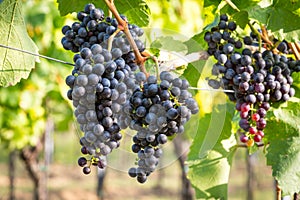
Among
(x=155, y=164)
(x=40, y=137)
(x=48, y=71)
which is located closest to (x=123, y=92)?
(x=155, y=164)

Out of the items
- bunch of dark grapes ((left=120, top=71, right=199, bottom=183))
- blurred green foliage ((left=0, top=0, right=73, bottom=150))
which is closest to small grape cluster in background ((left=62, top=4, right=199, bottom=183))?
bunch of dark grapes ((left=120, top=71, right=199, bottom=183))

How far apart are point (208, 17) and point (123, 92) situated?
40.4 inches

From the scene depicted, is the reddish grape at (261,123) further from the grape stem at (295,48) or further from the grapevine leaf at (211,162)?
the grapevine leaf at (211,162)

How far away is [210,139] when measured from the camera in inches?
81.7

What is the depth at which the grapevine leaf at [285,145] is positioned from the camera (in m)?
1.73

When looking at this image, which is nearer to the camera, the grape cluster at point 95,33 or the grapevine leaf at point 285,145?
the grape cluster at point 95,33

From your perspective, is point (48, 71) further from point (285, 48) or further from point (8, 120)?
point (285, 48)

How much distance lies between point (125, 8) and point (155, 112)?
556mm

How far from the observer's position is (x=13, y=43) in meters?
1.62

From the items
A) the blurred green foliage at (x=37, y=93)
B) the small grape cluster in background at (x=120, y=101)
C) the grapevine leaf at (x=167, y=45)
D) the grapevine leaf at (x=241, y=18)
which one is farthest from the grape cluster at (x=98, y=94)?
the blurred green foliage at (x=37, y=93)

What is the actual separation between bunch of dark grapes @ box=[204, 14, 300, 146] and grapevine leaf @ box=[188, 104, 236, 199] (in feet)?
1.23

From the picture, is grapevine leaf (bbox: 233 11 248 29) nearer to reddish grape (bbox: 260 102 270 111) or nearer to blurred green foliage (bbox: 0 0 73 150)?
reddish grape (bbox: 260 102 270 111)

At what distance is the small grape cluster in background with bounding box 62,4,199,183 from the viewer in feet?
4.00

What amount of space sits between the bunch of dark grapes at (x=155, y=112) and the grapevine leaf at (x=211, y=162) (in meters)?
0.82
